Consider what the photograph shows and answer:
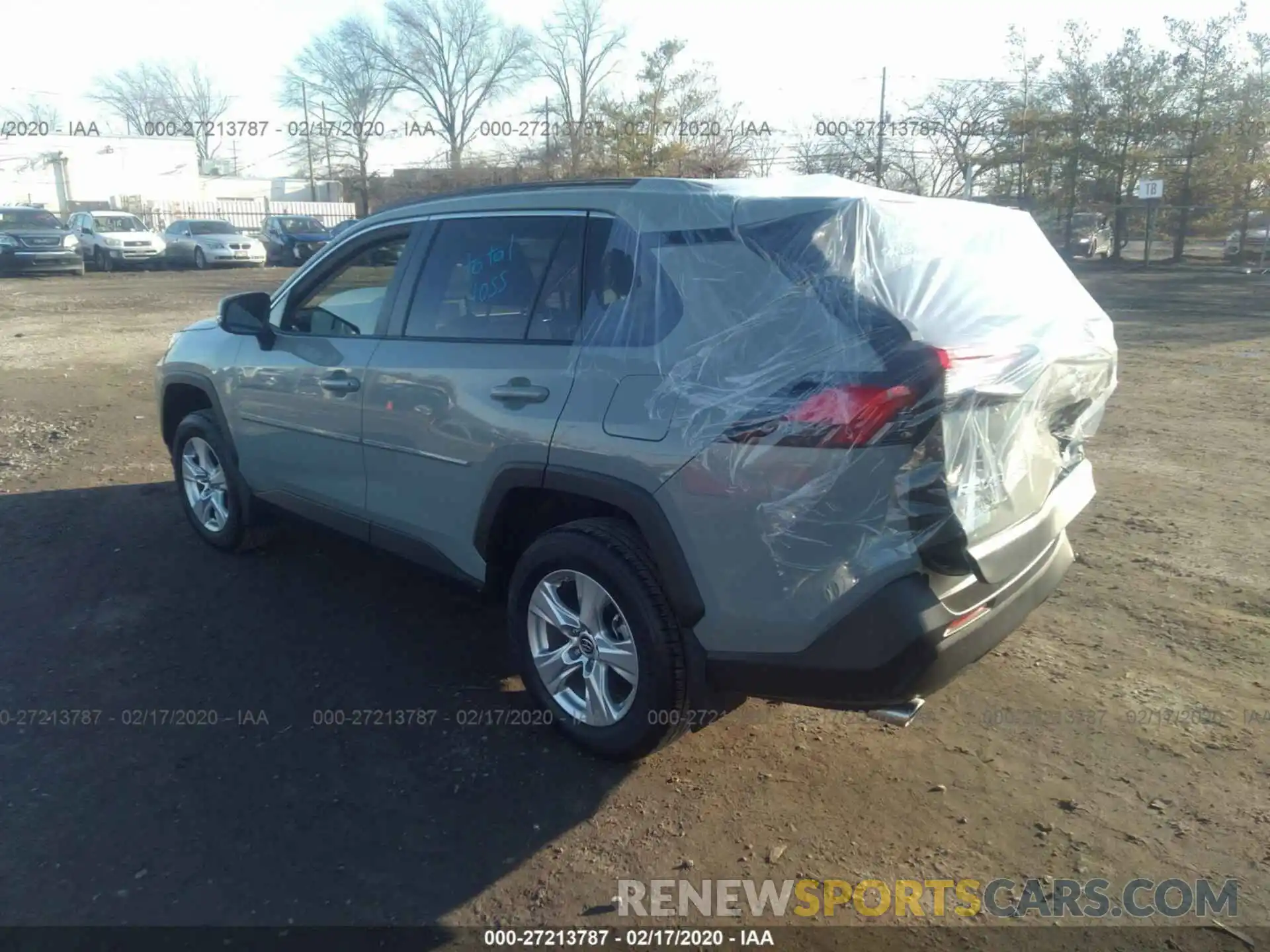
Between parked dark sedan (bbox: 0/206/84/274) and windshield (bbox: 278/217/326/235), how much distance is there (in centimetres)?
627

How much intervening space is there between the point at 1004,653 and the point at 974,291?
72.4 inches

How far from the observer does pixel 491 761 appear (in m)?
3.45

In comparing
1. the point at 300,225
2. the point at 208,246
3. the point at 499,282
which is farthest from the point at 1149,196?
the point at 499,282

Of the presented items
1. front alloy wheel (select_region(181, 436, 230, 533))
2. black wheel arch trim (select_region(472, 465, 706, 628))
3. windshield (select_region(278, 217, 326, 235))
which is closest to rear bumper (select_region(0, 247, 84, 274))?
windshield (select_region(278, 217, 326, 235))

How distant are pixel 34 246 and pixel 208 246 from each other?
4.91 meters

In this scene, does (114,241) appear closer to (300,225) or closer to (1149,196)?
(300,225)

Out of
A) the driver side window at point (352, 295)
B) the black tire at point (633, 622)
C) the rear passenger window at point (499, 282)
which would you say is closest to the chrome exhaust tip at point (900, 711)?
the black tire at point (633, 622)

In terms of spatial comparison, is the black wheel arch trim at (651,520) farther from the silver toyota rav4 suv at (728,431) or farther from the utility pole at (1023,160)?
the utility pole at (1023,160)

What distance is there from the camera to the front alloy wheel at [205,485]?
5293 millimetres

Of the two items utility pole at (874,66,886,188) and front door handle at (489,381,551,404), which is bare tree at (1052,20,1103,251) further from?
front door handle at (489,381,551,404)

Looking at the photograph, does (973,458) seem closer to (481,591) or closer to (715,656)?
(715,656)

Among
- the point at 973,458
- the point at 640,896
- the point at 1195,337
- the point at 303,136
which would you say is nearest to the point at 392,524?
the point at 640,896

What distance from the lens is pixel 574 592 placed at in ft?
11.3

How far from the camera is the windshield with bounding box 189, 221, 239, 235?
96.0 feet
